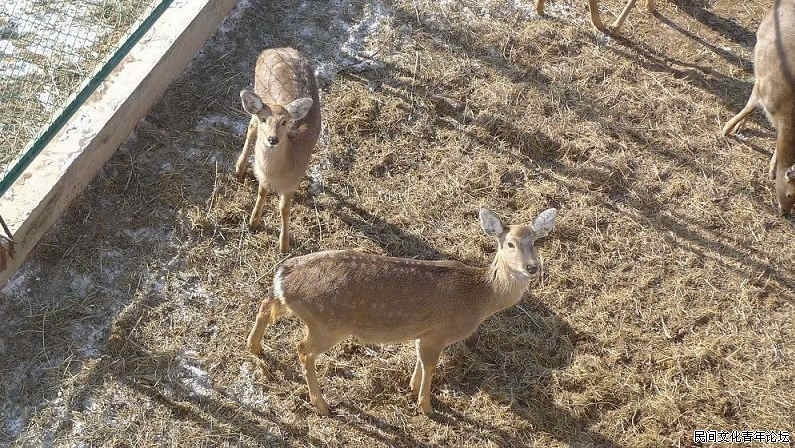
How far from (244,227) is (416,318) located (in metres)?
2.13

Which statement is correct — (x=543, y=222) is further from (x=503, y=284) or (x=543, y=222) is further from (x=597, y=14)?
(x=597, y=14)

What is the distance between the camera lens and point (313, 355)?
5207 mm

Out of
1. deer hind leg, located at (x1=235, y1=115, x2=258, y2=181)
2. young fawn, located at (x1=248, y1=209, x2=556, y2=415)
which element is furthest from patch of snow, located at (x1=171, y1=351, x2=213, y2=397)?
deer hind leg, located at (x1=235, y1=115, x2=258, y2=181)

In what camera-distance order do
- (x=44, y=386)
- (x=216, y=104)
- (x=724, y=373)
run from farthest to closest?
(x=216, y=104) → (x=724, y=373) → (x=44, y=386)

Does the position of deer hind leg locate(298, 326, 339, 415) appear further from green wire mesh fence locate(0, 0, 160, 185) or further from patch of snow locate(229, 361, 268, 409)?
green wire mesh fence locate(0, 0, 160, 185)

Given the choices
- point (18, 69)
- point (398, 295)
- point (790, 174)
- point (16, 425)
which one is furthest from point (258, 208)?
point (790, 174)

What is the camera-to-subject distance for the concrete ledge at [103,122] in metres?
6.09

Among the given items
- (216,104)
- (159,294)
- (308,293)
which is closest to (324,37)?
(216,104)

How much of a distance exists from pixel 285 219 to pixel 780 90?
15.3ft

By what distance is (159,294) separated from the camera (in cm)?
605

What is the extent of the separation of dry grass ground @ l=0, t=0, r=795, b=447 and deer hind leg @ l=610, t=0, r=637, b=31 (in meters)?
→ 0.18

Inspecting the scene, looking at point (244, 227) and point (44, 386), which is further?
point (244, 227)

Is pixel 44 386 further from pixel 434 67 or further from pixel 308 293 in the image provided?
pixel 434 67

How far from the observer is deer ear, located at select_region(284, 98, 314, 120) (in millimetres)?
5918
